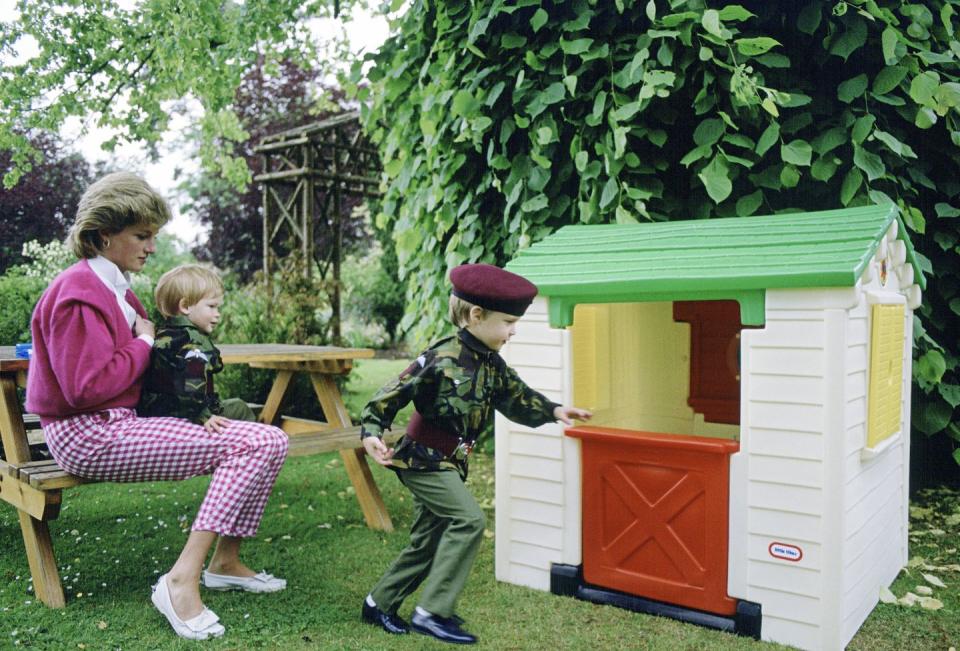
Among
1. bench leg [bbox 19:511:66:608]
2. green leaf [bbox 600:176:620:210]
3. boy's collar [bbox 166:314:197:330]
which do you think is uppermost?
green leaf [bbox 600:176:620:210]

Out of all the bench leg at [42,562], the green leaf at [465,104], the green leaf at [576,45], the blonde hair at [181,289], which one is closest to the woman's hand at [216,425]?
the blonde hair at [181,289]

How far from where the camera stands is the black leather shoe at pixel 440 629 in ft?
9.16

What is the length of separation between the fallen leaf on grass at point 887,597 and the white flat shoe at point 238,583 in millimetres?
2649

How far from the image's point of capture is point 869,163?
13.3 ft

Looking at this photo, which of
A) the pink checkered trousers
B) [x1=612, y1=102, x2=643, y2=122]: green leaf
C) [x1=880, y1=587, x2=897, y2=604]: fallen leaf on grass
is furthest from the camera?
[x1=612, y1=102, x2=643, y2=122]: green leaf

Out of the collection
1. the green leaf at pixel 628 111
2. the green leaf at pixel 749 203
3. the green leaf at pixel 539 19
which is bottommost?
the green leaf at pixel 749 203

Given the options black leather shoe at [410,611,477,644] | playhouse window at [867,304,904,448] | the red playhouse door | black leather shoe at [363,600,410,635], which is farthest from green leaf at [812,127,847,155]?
black leather shoe at [363,600,410,635]

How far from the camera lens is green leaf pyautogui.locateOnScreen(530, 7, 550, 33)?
4355 mm

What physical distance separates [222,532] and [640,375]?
2.36 metres

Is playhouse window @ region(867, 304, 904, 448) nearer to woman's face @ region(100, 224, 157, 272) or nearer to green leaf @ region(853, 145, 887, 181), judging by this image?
green leaf @ region(853, 145, 887, 181)

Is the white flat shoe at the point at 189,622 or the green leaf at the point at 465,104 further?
the green leaf at the point at 465,104

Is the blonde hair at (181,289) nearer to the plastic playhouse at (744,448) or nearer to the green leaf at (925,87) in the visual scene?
the plastic playhouse at (744,448)

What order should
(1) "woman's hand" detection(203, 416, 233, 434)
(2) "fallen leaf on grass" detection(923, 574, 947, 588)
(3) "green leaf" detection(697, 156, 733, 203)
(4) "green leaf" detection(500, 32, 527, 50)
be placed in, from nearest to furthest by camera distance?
(1) "woman's hand" detection(203, 416, 233, 434) → (2) "fallen leaf on grass" detection(923, 574, 947, 588) → (3) "green leaf" detection(697, 156, 733, 203) → (4) "green leaf" detection(500, 32, 527, 50)

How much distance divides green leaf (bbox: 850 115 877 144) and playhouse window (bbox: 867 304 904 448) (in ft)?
3.80
